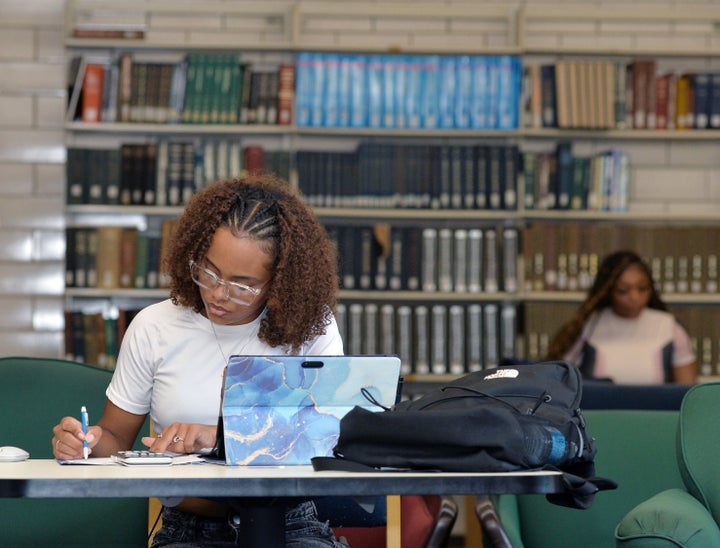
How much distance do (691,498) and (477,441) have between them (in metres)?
1.06

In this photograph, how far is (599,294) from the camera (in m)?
4.89

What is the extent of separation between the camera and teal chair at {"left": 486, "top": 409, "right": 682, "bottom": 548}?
9.64ft

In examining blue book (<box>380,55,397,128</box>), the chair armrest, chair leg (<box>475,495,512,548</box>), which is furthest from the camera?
blue book (<box>380,55,397,128</box>)

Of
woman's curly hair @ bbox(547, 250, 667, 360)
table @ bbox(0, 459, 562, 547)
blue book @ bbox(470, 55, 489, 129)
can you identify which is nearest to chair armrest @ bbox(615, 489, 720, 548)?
table @ bbox(0, 459, 562, 547)

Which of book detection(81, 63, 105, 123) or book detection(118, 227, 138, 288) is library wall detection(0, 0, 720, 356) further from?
book detection(118, 227, 138, 288)

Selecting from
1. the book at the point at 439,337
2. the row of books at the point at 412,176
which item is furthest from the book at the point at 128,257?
the book at the point at 439,337

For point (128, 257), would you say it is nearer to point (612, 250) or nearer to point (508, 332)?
point (508, 332)

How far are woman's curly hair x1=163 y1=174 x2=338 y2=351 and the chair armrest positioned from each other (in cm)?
72

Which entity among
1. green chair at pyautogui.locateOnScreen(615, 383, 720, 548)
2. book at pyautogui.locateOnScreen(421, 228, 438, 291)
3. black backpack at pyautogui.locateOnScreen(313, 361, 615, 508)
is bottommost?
green chair at pyautogui.locateOnScreen(615, 383, 720, 548)

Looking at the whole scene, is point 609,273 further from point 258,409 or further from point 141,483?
point 141,483

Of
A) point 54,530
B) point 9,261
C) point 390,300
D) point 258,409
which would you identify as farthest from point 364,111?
point 258,409

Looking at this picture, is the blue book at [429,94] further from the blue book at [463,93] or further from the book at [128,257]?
the book at [128,257]

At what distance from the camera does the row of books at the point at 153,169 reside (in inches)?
197

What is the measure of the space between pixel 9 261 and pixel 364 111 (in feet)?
5.68
